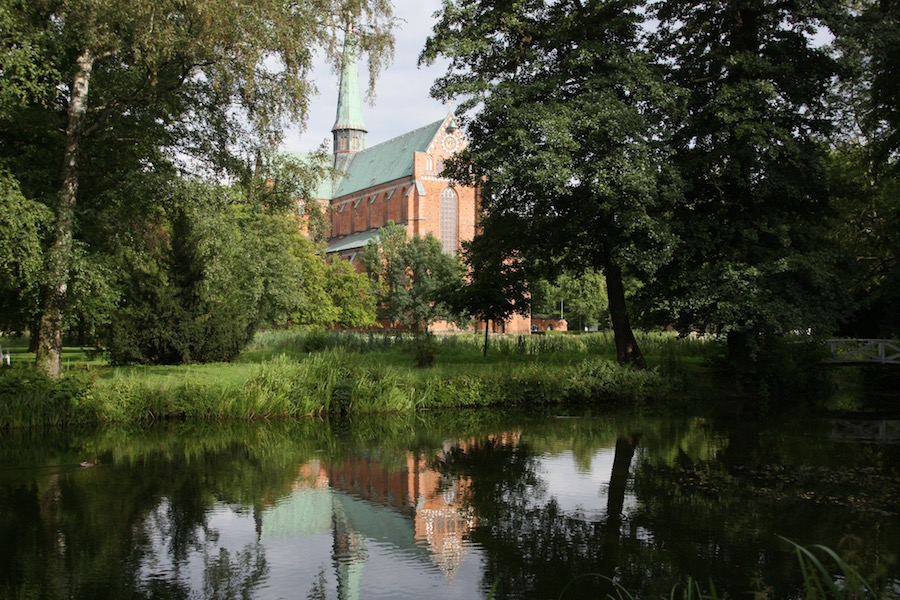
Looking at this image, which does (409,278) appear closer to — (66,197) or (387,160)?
(387,160)

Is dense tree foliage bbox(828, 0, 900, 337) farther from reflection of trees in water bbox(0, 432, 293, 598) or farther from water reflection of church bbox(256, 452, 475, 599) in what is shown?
reflection of trees in water bbox(0, 432, 293, 598)

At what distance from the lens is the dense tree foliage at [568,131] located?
641 inches

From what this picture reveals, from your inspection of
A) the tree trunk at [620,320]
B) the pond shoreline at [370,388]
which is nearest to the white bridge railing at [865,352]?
the pond shoreline at [370,388]

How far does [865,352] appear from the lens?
813 inches

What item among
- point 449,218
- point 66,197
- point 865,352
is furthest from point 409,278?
point 66,197

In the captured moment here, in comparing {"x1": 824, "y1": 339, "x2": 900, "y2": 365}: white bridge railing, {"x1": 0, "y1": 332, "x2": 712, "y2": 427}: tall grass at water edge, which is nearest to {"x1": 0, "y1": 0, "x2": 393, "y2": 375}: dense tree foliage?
{"x1": 0, "y1": 332, "x2": 712, "y2": 427}: tall grass at water edge

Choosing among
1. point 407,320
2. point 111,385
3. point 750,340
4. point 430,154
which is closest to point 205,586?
point 111,385

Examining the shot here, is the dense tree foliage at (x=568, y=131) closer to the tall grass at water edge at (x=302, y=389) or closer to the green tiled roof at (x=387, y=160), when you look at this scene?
the tall grass at water edge at (x=302, y=389)

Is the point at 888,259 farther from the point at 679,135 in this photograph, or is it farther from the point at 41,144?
the point at 41,144

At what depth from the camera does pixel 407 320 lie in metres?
52.9

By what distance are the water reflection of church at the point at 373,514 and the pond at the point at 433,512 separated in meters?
0.03

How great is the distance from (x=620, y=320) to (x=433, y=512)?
518 inches

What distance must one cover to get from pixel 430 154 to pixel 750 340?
156ft

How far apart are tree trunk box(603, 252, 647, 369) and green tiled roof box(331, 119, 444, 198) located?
144ft
